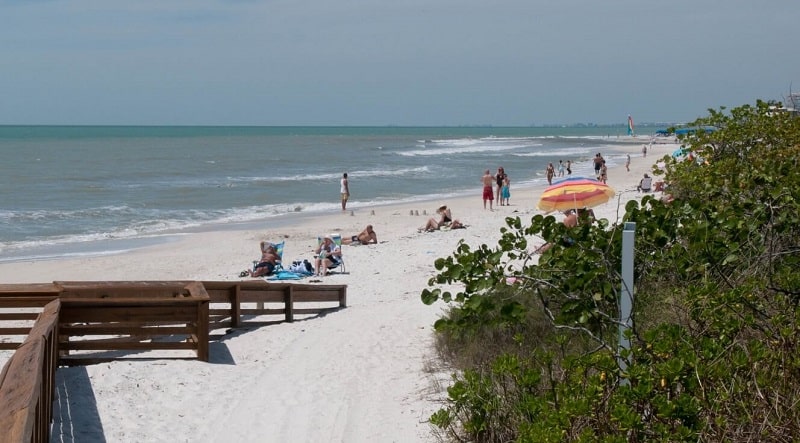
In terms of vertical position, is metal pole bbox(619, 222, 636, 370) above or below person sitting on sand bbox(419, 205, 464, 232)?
above

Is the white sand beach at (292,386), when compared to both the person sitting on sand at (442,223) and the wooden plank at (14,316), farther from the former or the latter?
the person sitting on sand at (442,223)

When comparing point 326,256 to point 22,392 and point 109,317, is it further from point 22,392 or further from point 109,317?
point 22,392

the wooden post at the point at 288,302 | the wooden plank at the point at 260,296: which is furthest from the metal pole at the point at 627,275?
the wooden post at the point at 288,302

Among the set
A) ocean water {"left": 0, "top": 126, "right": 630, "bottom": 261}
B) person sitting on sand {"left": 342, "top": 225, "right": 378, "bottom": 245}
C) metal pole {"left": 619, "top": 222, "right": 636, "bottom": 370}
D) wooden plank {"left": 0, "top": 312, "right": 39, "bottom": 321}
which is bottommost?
ocean water {"left": 0, "top": 126, "right": 630, "bottom": 261}

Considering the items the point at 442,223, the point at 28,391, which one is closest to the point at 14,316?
the point at 28,391

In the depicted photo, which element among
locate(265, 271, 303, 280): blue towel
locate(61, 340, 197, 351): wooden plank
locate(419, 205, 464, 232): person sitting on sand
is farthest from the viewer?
locate(419, 205, 464, 232): person sitting on sand

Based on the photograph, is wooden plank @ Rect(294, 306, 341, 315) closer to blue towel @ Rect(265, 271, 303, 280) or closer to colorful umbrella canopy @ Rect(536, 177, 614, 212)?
blue towel @ Rect(265, 271, 303, 280)

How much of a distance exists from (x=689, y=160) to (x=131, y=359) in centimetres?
646

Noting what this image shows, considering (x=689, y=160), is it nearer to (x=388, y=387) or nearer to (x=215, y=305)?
(x=388, y=387)

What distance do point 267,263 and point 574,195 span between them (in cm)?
610

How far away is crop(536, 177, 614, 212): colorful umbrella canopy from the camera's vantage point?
12.9 metres

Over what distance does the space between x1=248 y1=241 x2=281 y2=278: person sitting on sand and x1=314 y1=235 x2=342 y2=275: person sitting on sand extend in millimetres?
755

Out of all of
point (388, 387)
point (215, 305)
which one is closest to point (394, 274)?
point (215, 305)

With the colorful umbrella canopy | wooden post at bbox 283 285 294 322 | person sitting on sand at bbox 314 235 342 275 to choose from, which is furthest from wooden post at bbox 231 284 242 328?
person sitting on sand at bbox 314 235 342 275
